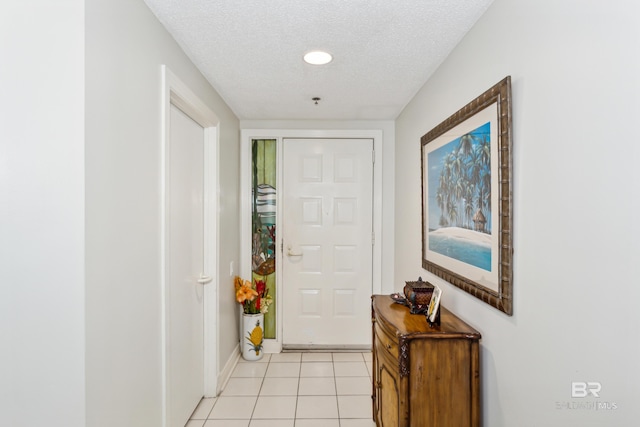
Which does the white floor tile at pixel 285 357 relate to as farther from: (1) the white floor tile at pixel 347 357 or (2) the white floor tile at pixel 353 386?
(2) the white floor tile at pixel 353 386

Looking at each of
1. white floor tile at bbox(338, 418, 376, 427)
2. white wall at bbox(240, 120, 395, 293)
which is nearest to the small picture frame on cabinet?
white floor tile at bbox(338, 418, 376, 427)

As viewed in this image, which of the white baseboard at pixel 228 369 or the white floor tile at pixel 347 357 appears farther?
the white floor tile at pixel 347 357

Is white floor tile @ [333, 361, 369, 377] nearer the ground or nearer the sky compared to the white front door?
nearer the ground

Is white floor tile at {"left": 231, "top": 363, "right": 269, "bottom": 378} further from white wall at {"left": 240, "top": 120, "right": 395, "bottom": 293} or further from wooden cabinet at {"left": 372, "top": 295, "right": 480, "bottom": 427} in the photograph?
wooden cabinet at {"left": 372, "top": 295, "right": 480, "bottom": 427}

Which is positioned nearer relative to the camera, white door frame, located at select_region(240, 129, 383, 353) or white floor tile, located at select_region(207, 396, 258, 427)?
white floor tile, located at select_region(207, 396, 258, 427)

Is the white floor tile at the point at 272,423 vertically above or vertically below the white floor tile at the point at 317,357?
above

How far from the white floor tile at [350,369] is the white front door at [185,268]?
1177mm

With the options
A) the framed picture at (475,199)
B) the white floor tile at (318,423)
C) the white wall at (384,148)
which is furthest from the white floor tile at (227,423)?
the white wall at (384,148)

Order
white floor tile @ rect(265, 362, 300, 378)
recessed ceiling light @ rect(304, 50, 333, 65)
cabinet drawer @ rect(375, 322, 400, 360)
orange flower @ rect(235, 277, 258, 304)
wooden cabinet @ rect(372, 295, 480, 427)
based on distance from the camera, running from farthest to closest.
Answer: orange flower @ rect(235, 277, 258, 304), white floor tile @ rect(265, 362, 300, 378), recessed ceiling light @ rect(304, 50, 333, 65), cabinet drawer @ rect(375, 322, 400, 360), wooden cabinet @ rect(372, 295, 480, 427)

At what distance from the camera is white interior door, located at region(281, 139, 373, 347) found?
11.9 feet

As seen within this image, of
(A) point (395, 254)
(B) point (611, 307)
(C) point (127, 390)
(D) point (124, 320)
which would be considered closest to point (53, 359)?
(D) point (124, 320)

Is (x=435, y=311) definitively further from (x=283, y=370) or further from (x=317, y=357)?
(x=317, y=357)

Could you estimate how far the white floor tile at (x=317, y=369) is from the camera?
123 inches

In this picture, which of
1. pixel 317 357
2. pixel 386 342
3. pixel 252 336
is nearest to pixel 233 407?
pixel 252 336
